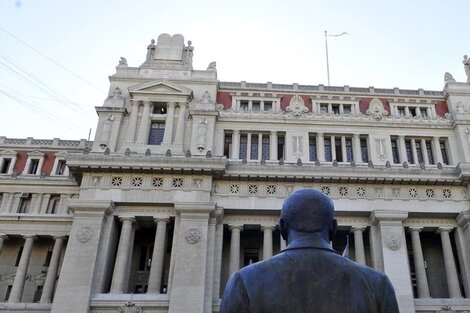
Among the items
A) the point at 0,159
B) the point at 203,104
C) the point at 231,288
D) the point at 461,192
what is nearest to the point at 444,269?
the point at 461,192

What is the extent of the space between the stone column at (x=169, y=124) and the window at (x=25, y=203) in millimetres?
13292

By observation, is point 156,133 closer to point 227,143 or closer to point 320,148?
point 227,143

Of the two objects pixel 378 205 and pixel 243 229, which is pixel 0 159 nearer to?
pixel 243 229

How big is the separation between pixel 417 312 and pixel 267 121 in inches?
658

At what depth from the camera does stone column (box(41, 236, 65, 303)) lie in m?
31.9

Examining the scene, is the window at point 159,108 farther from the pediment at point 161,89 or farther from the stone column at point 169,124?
the pediment at point 161,89

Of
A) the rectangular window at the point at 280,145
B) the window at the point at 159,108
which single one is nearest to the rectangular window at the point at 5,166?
the window at the point at 159,108

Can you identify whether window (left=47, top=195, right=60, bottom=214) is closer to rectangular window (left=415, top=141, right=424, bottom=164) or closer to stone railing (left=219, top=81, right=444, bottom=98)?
stone railing (left=219, top=81, right=444, bottom=98)

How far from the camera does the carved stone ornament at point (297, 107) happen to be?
116ft

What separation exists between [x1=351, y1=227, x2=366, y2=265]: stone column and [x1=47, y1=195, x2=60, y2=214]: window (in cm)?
2357

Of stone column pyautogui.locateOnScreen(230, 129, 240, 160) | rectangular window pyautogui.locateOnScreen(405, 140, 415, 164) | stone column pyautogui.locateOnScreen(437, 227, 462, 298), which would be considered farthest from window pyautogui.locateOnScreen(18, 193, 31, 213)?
stone column pyautogui.locateOnScreen(437, 227, 462, 298)

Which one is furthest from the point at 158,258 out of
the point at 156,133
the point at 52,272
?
the point at 156,133

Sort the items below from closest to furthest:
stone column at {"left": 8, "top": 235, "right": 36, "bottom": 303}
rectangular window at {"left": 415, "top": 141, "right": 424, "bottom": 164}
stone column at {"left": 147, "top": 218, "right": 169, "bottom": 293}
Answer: stone column at {"left": 147, "top": 218, "right": 169, "bottom": 293} < stone column at {"left": 8, "top": 235, "right": 36, "bottom": 303} < rectangular window at {"left": 415, "top": 141, "right": 424, "bottom": 164}

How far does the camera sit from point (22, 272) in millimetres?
33000
